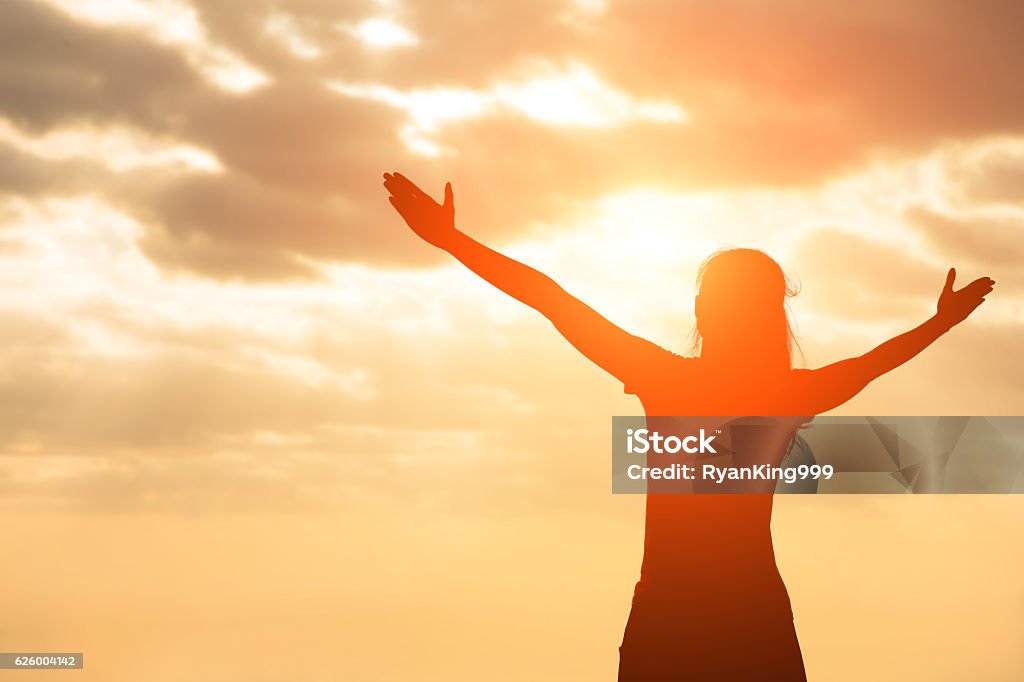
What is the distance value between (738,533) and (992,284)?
314cm

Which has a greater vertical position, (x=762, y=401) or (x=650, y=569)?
(x=762, y=401)

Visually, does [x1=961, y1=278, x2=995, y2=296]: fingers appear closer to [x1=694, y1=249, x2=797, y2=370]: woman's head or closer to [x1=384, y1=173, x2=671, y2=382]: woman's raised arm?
[x1=694, y1=249, x2=797, y2=370]: woman's head

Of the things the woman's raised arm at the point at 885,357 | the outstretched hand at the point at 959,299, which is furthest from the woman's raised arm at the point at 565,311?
the outstretched hand at the point at 959,299

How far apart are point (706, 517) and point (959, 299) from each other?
2881 millimetres

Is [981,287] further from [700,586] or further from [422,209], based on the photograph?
[422,209]

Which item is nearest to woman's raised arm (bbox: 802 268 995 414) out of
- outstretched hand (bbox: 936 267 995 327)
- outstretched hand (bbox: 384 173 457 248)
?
outstretched hand (bbox: 936 267 995 327)

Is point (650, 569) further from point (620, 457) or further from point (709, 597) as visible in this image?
point (620, 457)

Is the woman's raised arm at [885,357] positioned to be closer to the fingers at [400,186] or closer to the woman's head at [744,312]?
the woman's head at [744,312]

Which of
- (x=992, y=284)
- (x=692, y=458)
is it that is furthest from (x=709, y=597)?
(x=992, y=284)

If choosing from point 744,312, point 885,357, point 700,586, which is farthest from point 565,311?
point 885,357

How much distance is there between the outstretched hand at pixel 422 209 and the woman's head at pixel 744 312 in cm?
171

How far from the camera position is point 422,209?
668 cm

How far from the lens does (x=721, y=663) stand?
240 inches

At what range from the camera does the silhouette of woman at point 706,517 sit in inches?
239
